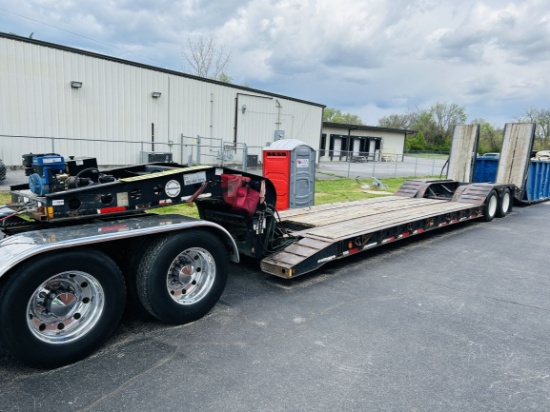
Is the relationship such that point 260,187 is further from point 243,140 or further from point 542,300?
point 243,140

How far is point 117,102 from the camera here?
1925cm

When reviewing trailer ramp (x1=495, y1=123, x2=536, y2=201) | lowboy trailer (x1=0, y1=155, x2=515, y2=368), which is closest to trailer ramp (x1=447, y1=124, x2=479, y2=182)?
trailer ramp (x1=495, y1=123, x2=536, y2=201)

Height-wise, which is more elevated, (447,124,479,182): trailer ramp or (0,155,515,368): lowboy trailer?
(447,124,479,182): trailer ramp

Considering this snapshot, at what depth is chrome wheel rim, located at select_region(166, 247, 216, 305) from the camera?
404cm

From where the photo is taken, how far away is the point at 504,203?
1147cm

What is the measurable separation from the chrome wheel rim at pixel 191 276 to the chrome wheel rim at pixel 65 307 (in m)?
0.70

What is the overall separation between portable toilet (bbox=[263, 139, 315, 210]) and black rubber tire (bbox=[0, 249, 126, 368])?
6.19 meters

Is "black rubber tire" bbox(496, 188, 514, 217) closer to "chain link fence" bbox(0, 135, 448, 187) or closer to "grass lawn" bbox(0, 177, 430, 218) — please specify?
"chain link fence" bbox(0, 135, 448, 187)

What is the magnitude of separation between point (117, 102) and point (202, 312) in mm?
17580

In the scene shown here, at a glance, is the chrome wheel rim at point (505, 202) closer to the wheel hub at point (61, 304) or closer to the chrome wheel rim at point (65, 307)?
the chrome wheel rim at point (65, 307)

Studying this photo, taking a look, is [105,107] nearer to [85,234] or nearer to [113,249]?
[113,249]

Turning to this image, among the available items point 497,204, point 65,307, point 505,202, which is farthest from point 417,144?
point 65,307

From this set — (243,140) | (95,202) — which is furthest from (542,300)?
(243,140)

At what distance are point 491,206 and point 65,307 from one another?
35.0 feet
